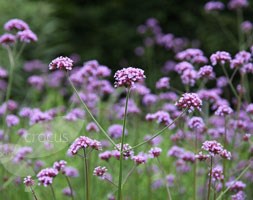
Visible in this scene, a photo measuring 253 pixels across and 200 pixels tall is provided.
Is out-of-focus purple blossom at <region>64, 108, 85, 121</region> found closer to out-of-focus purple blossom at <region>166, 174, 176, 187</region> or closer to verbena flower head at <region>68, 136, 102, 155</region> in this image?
out-of-focus purple blossom at <region>166, 174, 176, 187</region>

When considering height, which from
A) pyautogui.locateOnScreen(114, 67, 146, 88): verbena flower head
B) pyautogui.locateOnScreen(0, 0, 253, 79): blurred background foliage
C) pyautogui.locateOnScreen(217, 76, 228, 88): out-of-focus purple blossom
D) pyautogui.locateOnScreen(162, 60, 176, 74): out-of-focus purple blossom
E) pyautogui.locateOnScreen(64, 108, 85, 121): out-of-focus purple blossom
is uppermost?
pyautogui.locateOnScreen(0, 0, 253, 79): blurred background foliage

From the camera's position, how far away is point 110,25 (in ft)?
34.3

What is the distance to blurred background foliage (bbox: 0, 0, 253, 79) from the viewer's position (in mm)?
9406

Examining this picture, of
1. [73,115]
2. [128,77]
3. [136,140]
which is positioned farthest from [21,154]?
[128,77]

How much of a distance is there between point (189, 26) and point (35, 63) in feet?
12.3

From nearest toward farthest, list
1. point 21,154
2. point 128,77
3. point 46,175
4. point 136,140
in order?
1. point 128,77
2. point 46,175
3. point 21,154
4. point 136,140

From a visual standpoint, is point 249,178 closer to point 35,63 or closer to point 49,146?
point 49,146

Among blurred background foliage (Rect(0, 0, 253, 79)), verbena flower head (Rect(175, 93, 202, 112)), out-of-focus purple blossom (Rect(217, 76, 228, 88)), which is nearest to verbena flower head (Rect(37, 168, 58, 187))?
verbena flower head (Rect(175, 93, 202, 112))

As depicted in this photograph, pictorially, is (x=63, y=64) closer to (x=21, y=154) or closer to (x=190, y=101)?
(x=190, y=101)

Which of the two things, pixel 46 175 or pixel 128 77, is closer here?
pixel 128 77

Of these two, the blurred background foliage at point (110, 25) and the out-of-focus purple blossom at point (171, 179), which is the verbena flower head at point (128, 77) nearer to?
the out-of-focus purple blossom at point (171, 179)

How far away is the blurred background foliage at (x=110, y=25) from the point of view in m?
9.41

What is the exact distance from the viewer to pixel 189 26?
32.7 ft

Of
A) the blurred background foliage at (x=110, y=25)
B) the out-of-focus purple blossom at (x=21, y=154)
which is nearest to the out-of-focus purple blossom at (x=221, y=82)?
the out-of-focus purple blossom at (x=21, y=154)
